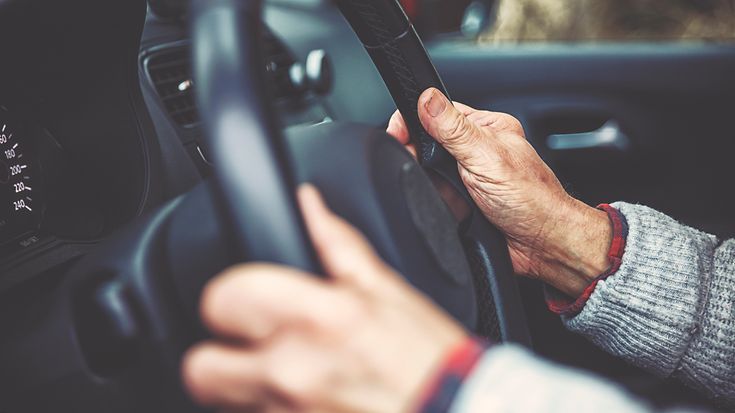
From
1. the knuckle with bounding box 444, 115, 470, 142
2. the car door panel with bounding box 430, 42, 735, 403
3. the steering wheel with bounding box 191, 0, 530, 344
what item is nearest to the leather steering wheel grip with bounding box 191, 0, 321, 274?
the steering wheel with bounding box 191, 0, 530, 344

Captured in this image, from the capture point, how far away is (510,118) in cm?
110

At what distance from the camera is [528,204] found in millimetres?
1021

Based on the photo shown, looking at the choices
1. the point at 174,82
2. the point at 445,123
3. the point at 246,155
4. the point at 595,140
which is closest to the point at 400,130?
the point at 445,123

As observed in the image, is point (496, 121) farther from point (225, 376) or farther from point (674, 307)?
point (225, 376)

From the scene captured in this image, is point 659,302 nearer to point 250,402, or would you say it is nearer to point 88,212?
point 250,402

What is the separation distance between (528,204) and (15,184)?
71 centimetres

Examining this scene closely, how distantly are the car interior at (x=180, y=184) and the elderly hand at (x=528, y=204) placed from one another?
1.9 inches

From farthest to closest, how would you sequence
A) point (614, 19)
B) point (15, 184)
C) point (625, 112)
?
point (614, 19)
point (625, 112)
point (15, 184)

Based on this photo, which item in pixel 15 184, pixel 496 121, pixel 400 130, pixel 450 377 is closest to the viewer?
pixel 450 377

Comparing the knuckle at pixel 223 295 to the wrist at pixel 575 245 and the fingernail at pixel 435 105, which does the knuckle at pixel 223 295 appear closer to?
the fingernail at pixel 435 105

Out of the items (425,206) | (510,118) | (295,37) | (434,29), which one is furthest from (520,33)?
(425,206)

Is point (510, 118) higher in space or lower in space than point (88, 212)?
lower

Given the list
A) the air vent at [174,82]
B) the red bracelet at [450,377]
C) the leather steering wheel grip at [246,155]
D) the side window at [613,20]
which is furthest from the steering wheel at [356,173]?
the side window at [613,20]

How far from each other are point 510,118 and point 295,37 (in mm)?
716
